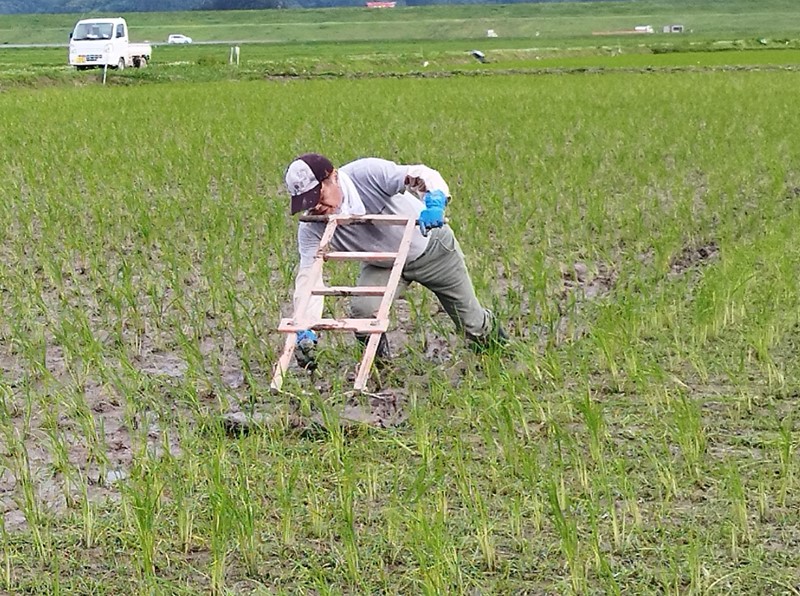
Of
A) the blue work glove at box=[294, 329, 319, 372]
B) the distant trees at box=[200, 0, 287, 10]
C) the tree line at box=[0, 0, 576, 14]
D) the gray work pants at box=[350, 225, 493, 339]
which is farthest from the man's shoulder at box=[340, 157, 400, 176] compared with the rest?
the tree line at box=[0, 0, 576, 14]

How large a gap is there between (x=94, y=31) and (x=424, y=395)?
71.5 ft

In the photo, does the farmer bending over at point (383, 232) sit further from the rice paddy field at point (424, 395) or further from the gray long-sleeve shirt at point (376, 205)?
the rice paddy field at point (424, 395)

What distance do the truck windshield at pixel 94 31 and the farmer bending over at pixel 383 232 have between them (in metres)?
21.0

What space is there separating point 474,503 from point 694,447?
2.17 ft

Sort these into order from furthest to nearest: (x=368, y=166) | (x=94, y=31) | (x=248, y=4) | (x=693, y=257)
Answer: (x=248, y=4)
(x=94, y=31)
(x=693, y=257)
(x=368, y=166)

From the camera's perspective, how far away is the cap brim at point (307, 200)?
3.61 meters

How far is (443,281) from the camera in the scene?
415 cm

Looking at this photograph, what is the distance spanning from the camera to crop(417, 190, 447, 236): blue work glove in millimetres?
3633

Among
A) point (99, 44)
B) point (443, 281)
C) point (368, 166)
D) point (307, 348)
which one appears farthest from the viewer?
point (99, 44)

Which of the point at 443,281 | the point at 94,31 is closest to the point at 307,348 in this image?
the point at 443,281

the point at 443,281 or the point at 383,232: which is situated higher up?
the point at 383,232

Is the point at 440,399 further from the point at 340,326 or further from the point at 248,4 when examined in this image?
the point at 248,4

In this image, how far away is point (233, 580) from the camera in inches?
99.4

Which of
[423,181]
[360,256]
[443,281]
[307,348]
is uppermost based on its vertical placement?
[423,181]
